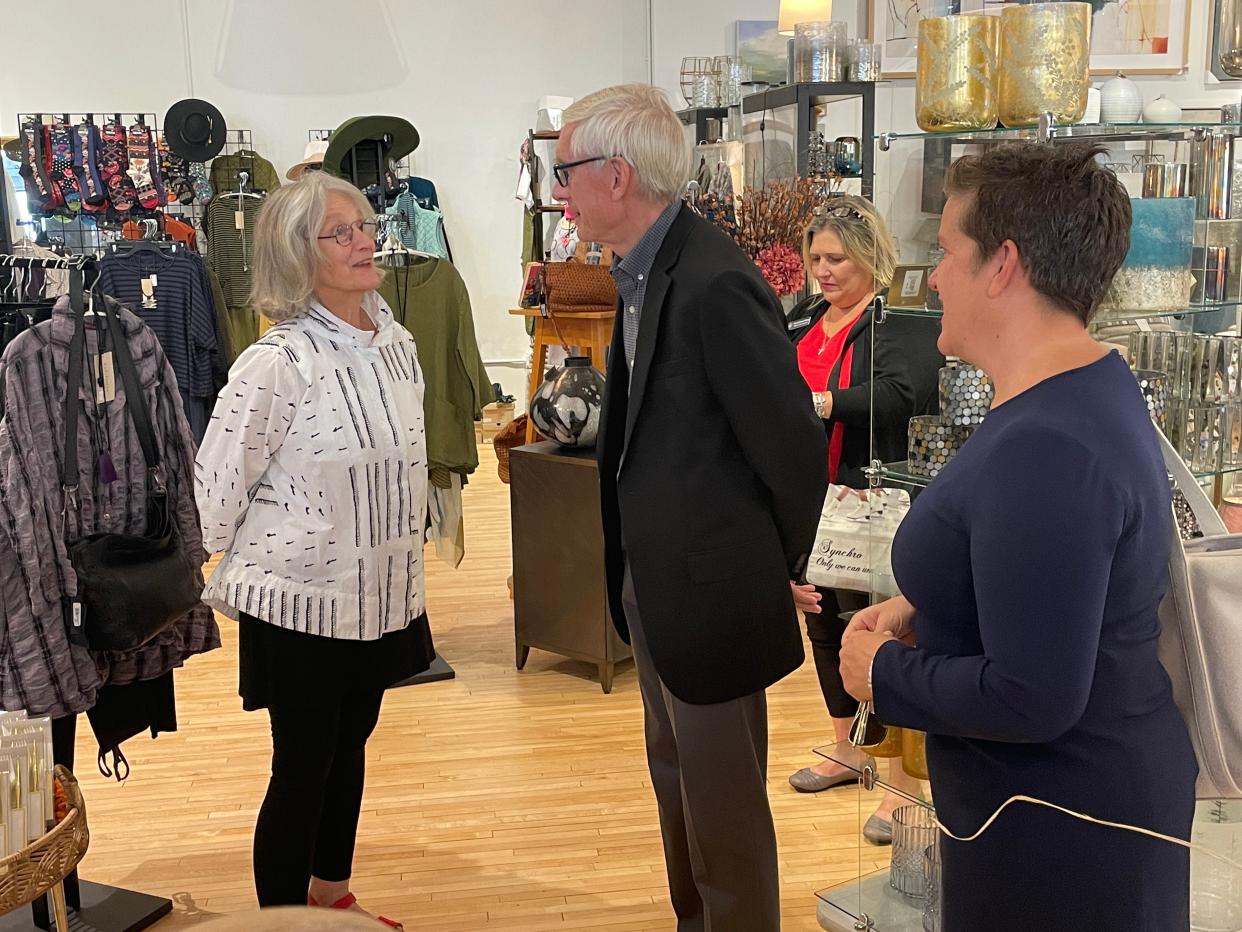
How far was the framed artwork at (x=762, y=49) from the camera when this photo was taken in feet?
25.5

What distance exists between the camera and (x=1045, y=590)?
50.6 inches

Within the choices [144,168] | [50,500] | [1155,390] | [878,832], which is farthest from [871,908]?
[144,168]

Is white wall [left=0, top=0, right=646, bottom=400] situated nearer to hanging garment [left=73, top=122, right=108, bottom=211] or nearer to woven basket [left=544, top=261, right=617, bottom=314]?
hanging garment [left=73, top=122, right=108, bottom=211]

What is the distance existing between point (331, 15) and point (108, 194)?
2395 millimetres

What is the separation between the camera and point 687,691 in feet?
7.26

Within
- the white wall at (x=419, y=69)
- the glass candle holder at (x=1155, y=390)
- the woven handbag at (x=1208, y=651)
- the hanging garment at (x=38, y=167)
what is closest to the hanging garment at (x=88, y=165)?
the hanging garment at (x=38, y=167)

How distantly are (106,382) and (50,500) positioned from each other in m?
0.28

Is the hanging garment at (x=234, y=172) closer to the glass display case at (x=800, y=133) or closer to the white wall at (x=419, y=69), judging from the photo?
the white wall at (x=419, y=69)

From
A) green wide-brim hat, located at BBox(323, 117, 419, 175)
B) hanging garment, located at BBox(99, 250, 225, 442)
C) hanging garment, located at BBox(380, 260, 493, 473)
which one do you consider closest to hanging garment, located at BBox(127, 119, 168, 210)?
hanging garment, located at BBox(99, 250, 225, 442)

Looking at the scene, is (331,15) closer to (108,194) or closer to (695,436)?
(108,194)

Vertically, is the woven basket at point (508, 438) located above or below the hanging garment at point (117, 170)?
below

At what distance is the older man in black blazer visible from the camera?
6.94 feet

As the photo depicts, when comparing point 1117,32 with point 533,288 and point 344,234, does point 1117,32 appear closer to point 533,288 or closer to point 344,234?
point 344,234

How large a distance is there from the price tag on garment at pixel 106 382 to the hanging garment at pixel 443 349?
2094mm
